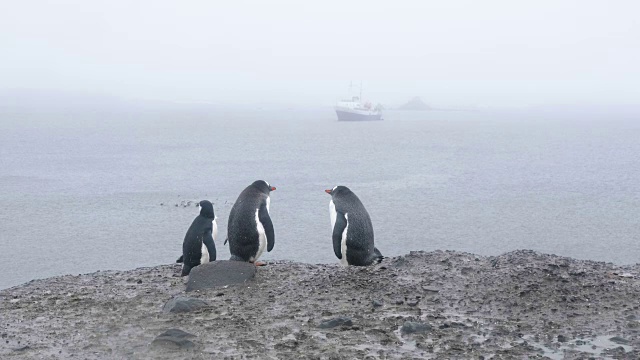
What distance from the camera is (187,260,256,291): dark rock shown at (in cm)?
876

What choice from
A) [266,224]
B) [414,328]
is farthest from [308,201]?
[414,328]

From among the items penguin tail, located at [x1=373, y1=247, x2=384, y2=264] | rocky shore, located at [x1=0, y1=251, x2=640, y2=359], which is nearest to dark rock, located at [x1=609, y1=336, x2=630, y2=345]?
rocky shore, located at [x1=0, y1=251, x2=640, y2=359]

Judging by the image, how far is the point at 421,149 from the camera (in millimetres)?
67188

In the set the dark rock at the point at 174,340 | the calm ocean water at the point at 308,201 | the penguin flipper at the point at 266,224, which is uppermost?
the penguin flipper at the point at 266,224

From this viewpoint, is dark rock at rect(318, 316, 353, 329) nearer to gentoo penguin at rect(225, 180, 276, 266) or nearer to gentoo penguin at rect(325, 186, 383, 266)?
gentoo penguin at rect(325, 186, 383, 266)

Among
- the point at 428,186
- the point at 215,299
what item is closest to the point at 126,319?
the point at 215,299

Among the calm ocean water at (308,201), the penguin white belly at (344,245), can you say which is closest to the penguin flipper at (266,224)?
the penguin white belly at (344,245)

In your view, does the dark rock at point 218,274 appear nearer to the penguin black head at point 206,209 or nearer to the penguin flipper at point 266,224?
the penguin flipper at point 266,224

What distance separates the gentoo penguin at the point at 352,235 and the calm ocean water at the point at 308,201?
8.61 metres

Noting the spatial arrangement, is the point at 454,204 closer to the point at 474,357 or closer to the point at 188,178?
the point at 188,178

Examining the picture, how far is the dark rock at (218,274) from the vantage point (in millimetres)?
8758

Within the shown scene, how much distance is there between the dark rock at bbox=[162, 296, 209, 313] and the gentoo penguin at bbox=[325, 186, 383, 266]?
93.8 inches

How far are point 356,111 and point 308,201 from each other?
346 feet

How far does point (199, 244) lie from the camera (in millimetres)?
9734
